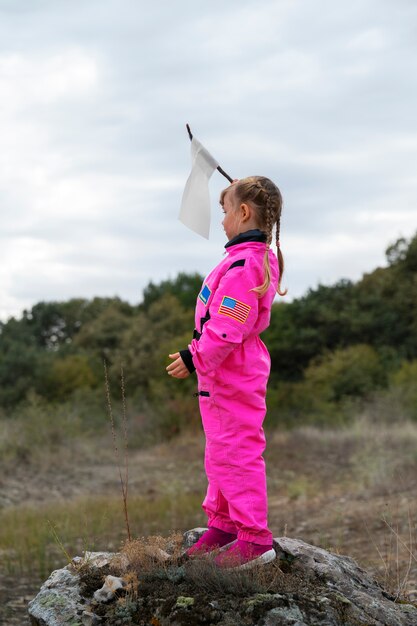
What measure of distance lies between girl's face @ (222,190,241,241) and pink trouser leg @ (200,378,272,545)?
3.02 ft

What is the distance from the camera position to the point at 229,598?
3.94 meters

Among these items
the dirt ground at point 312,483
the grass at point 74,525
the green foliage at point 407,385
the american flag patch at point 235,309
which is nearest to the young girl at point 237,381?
the american flag patch at point 235,309

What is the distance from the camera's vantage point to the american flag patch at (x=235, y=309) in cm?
419

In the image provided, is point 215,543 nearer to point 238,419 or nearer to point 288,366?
point 238,419

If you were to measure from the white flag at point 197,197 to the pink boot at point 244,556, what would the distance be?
1.76 m

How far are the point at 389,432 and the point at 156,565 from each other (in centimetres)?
1639

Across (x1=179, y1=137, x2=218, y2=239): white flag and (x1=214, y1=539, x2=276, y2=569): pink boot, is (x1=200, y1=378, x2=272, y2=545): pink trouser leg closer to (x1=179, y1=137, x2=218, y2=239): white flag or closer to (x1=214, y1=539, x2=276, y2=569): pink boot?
(x1=214, y1=539, x2=276, y2=569): pink boot

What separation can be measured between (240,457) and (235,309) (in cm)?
76

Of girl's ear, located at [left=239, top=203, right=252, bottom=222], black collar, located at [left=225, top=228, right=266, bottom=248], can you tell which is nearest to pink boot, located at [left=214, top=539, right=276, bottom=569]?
black collar, located at [left=225, top=228, right=266, bottom=248]

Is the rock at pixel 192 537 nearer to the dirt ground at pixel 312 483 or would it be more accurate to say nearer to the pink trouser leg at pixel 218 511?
the pink trouser leg at pixel 218 511

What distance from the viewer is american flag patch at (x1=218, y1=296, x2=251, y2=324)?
4.19m

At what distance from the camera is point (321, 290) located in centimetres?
3572

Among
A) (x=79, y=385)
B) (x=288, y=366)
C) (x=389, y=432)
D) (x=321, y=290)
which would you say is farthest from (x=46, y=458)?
(x=321, y=290)

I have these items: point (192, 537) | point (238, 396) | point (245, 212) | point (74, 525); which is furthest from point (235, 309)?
point (74, 525)
